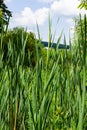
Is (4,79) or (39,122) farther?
(4,79)

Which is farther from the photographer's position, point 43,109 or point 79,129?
point 43,109

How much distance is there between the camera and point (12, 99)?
5.75 feet

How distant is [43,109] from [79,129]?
208 millimetres

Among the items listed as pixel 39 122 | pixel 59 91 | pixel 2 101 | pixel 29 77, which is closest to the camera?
pixel 39 122

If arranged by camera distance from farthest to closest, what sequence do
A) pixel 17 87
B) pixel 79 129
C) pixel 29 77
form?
pixel 29 77 → pixel 17 87 → pixel 79 129

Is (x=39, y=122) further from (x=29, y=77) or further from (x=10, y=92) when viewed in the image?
(x=29, y=77)

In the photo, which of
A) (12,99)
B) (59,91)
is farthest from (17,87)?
(59,91)

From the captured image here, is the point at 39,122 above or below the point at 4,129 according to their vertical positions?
above

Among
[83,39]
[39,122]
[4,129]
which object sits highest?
[83,39]

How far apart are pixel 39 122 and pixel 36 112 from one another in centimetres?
7

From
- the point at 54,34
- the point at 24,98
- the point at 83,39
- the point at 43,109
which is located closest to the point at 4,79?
the point at 24,98

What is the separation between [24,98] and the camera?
6.08 ft

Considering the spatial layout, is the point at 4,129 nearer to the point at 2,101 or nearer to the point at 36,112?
the point at 2,101

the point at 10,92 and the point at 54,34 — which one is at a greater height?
the point at 54,34
